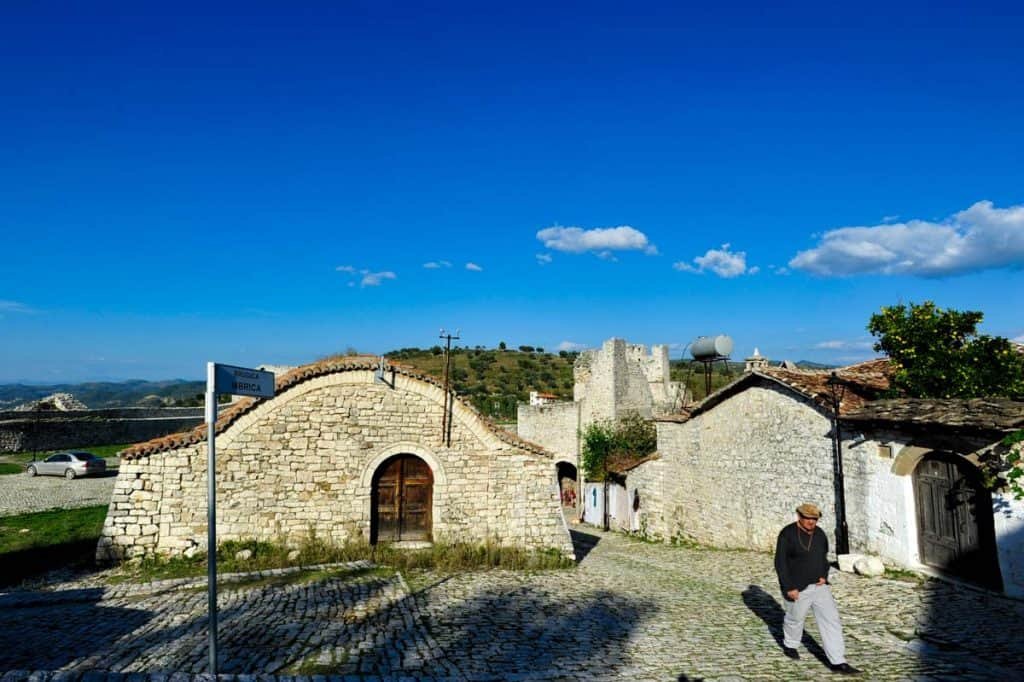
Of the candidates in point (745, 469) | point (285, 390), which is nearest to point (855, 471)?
point (745, 469)

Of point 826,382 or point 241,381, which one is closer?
point 241,381

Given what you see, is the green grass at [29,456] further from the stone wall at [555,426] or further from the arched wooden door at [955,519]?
the arched wooden door at [955,519]

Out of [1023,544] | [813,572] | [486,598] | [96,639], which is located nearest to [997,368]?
[1023,544]

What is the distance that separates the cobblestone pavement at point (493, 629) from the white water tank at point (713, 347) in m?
12.5

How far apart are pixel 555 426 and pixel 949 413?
23891mm

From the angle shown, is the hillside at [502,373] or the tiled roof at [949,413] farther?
the hillside at [502,373]

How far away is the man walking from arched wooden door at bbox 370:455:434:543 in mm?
9147

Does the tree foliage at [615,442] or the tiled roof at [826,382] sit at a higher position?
the tiled roof at [826,382]

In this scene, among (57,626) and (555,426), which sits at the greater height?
(555,426)

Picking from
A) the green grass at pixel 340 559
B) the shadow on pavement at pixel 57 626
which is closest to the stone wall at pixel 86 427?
the green grass at pixel 340 559

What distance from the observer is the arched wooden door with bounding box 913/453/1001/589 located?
32.7ft

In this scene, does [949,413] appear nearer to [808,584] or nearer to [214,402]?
[808,584]

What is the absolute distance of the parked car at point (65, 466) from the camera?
29.5m

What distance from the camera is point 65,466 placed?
1163 inches
